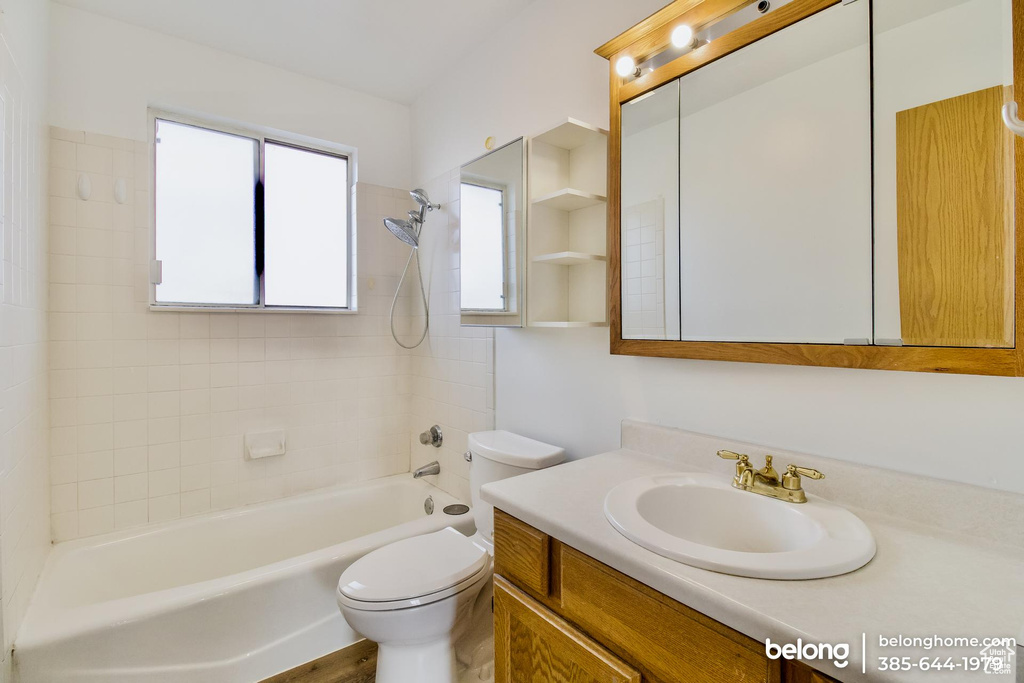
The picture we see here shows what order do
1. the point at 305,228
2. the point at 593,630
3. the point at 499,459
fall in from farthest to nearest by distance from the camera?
the point at 305,228
the point at 499,459
the point at 593,630

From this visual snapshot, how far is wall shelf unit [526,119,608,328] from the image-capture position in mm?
1553

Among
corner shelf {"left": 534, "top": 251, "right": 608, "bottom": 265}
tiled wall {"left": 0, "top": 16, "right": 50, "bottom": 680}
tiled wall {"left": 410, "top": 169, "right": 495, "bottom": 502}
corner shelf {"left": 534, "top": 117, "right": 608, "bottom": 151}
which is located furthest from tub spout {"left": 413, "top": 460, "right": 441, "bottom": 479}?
corner shelf {"left": 534, "top": 117, "right": 608, "bottom": 151}

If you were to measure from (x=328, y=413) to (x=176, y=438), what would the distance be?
662mm

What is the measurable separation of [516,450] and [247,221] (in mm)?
1805

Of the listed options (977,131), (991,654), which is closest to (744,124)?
(977,131)

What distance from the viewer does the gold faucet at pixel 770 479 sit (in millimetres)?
982

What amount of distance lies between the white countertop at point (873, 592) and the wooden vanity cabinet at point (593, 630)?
36 millimetres

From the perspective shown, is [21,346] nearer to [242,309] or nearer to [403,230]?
[242,309]

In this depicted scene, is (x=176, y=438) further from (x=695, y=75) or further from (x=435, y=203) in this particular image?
(x=695, y=75)

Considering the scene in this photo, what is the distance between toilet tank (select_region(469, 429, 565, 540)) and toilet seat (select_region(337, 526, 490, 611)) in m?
0.13

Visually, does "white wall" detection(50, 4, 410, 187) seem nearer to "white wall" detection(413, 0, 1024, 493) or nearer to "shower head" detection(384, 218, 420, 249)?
"white wall" detection(413, 0, 1024, 493)

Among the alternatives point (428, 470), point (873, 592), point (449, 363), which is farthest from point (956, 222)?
point (428, 470)

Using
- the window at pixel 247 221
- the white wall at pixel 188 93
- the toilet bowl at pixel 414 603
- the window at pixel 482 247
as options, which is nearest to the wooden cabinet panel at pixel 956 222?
the window at pixel 482 247

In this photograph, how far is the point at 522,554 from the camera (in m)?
1.03
